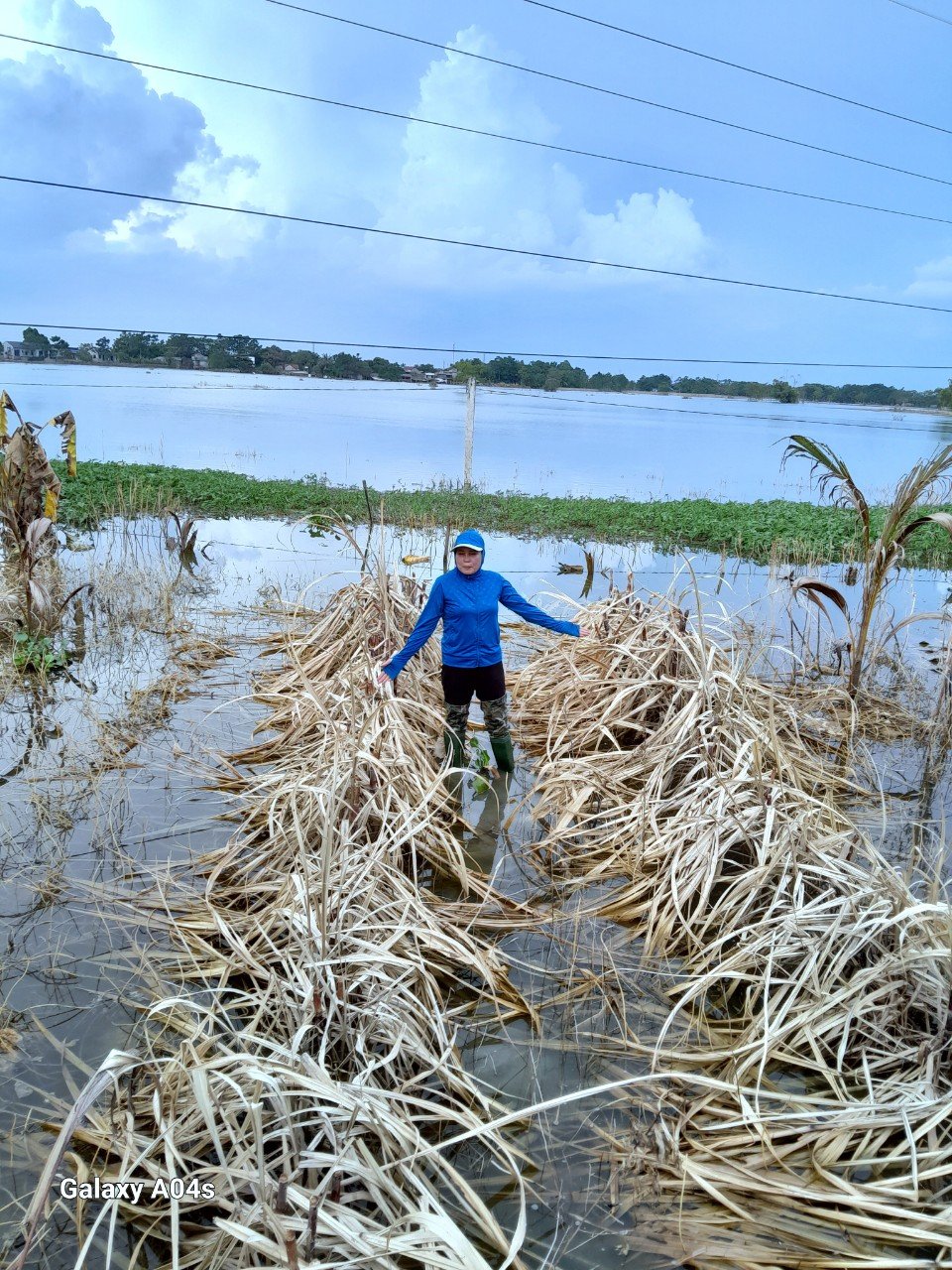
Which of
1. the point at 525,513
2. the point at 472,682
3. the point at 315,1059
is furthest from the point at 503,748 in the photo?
the point at 525,513

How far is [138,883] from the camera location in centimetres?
426

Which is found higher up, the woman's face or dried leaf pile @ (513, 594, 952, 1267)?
the woman's face

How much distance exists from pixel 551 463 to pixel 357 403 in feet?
98.8

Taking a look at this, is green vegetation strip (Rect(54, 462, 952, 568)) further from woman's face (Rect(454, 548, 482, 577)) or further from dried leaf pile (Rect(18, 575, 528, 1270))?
dried leaf pile (Rect(18, 575, 528, 1270))

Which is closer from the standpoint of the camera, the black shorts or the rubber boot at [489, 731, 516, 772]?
→ the black shorts

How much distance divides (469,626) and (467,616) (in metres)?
0.06

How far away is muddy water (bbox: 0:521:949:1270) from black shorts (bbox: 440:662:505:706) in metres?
0.61

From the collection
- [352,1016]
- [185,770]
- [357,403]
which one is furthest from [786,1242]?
[357,403]

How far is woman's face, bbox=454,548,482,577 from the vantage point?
16.9 ft

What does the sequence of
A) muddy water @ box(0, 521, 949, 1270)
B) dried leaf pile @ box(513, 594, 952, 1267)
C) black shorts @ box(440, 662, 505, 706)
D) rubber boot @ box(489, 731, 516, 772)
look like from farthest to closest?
rubber boot @ box(489, 731, 516, 772), black shorts @ box(440, 662, 505, 706), muddy water @ box(0, 521, 949, 1270), dried leaf pile @ box(513, 594, 952, 1267)

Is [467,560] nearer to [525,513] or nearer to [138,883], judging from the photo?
[138,883]

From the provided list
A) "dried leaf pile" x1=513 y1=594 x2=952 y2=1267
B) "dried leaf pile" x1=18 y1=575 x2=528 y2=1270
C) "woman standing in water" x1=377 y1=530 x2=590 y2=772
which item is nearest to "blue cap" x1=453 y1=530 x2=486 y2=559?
"woman standing in water" x1=377 y1=530 x2=590 y2=772

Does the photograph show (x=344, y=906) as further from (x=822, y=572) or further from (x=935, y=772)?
(x=822, y=572)

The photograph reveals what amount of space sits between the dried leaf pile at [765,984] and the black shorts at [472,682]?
Result: 2.11 feet
